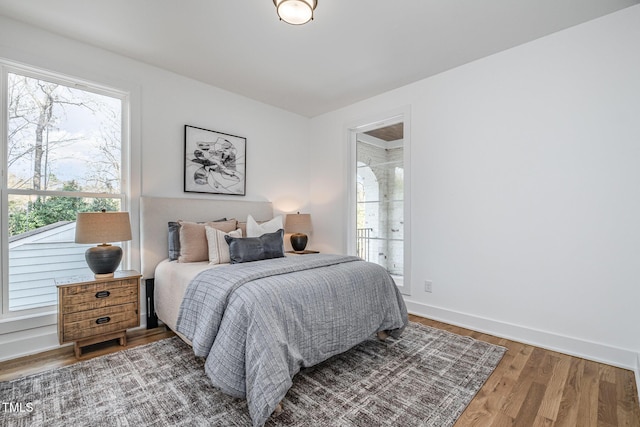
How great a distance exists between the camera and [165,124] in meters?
3.15

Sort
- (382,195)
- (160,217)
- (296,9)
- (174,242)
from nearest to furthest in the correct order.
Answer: (296,9), (174,242), (160,217), (382,195)

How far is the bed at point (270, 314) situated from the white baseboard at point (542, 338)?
80 cm

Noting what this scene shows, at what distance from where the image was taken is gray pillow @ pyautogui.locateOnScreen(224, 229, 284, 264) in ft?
8.54

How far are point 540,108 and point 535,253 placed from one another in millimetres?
1248

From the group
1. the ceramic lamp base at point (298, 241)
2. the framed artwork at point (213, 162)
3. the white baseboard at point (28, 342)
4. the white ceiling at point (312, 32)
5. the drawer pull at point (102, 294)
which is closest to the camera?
the white ceiling at point (312, 32)

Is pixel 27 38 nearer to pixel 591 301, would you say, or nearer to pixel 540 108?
pixel 540 108

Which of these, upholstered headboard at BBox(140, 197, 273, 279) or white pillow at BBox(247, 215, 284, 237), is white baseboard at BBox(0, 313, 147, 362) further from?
white pillow at BBox(247, 215, 284, 237)

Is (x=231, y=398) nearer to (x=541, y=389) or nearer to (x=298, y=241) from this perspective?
(x=541, y=389)

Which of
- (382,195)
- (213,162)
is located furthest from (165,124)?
(382,195)

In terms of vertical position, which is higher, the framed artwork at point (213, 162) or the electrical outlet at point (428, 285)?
the framed artwork at point (213, 162)

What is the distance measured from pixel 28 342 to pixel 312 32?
3363mm

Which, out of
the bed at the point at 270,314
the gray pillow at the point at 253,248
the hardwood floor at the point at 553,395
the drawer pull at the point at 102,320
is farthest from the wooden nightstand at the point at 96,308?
the hardwood floor at the point at 553,395

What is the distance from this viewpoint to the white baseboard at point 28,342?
7.40 feet

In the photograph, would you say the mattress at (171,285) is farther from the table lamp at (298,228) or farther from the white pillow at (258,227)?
the table lamp at (298,228)
